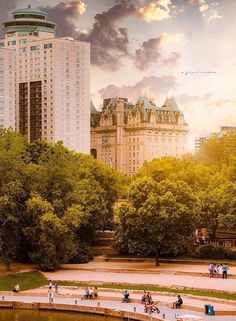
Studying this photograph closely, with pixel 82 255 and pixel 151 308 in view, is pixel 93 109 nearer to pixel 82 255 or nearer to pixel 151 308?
pixel 82 255

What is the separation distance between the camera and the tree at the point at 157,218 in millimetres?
68125

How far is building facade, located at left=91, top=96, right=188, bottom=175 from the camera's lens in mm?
190000

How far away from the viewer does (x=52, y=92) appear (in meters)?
156

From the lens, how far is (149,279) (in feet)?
206

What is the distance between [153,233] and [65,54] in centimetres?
9015

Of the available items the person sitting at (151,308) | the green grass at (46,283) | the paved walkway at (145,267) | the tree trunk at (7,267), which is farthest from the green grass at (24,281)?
the person sitting at (151,308)

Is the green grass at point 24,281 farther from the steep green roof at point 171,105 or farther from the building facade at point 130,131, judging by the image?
the steep green roof at point 171,105

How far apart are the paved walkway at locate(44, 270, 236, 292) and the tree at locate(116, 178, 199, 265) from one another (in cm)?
460

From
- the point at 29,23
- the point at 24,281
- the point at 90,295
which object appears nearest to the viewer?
the point at 90,295

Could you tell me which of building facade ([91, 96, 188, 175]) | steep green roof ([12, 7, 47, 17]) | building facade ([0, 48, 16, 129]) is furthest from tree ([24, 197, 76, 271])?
building facade ([91, 96, 188, 175])

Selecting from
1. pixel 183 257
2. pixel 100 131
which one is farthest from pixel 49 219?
pixel 100 131

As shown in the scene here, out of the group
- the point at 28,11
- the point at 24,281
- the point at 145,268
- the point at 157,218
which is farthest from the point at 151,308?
the point at 28,11

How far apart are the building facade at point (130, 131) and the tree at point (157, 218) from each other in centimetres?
11754

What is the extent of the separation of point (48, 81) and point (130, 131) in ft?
130
